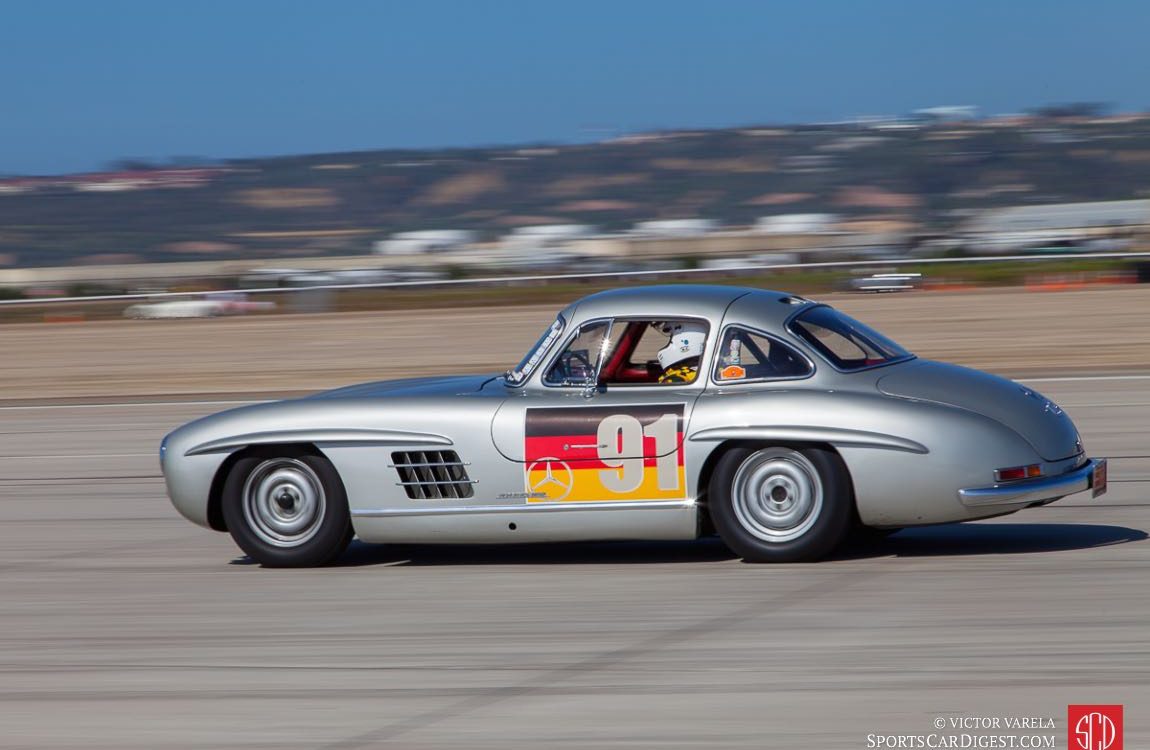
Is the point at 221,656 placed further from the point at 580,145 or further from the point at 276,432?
the point at 580,145

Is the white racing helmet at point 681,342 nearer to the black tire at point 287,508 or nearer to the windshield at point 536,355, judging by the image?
the windshield at point 536,355

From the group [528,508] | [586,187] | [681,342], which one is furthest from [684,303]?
[586,187]

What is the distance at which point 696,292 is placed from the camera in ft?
25.0

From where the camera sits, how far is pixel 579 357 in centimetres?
746

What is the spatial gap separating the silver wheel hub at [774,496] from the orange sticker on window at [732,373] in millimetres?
420

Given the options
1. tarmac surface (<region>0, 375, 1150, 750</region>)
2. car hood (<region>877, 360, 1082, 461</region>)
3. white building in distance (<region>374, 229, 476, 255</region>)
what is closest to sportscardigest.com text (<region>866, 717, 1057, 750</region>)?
tarmac surface (<region>0, 375, 1150, 750</region>)

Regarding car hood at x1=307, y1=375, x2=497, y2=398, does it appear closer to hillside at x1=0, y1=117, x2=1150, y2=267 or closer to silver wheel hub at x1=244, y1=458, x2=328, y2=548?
silver wheel hub at x1=244, y1=458, x2=328, y2=548

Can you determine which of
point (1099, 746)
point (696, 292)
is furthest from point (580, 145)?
point (1099, 746)

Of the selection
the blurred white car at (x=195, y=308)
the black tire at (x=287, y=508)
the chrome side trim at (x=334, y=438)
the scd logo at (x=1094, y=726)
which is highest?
the blurred white car at (x=195, y=308)

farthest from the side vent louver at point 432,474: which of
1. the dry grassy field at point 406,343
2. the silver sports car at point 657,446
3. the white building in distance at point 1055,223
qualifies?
the white building in distance at point 1055,223

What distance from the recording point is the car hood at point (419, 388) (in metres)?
7.74

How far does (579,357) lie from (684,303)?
573 millimetres

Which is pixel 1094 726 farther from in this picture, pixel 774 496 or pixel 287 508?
pixel 287 508

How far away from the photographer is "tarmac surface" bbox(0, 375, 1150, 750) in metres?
4.72
